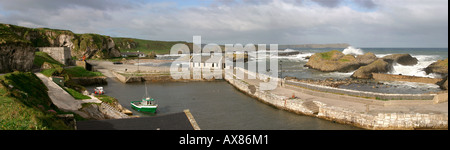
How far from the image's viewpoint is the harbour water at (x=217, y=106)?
2280 cm

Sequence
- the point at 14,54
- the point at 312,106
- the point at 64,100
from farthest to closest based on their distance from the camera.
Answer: the point at 14,54 < the point at 312,106 < the point at 64,100

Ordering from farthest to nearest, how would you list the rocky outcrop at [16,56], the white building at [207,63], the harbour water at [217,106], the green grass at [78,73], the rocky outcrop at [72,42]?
the rocky outcrop at [72,42] < the white building at [207,63] < the green grass at [78,73] < the rocky outcrop at [16,56] < the harbour water at [217,106]

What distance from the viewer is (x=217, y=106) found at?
29.7 meters

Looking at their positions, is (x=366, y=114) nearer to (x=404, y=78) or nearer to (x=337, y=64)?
(x=404, y=78)

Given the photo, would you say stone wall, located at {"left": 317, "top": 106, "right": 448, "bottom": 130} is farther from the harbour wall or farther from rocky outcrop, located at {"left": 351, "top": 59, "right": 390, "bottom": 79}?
the harbour wall

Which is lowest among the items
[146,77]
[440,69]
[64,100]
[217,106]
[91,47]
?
[217,106]

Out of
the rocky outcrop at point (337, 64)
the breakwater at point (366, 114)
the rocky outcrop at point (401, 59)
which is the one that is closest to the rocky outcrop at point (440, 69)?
the rocky outcrop at point (401, 59)

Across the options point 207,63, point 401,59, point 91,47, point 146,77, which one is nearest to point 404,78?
point 401,59

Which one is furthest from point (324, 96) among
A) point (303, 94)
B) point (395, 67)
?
point (395, 67)

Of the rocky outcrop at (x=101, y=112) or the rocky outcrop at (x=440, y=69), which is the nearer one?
the rocky outcrop at (x=101, y=112)

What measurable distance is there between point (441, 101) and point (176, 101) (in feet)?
84.5

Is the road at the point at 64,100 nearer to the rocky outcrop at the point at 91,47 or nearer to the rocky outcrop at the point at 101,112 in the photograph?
the rocky outcrop at the point at 101,112
